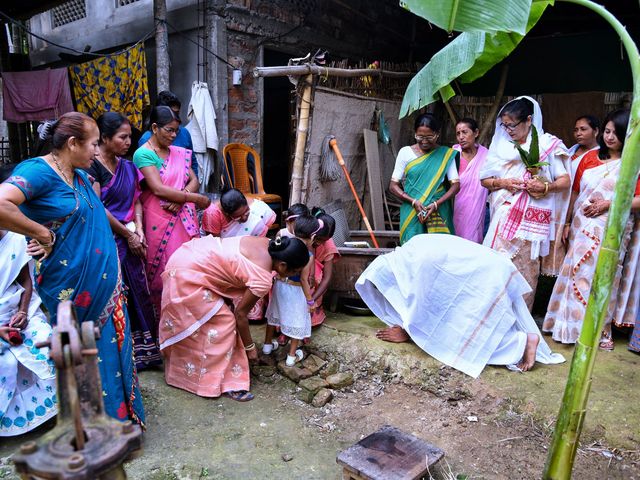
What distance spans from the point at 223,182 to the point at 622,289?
402 centimetres

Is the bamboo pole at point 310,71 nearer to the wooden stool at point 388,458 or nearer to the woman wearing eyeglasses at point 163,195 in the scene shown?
the woman wearing eyeglasses at point 163,195

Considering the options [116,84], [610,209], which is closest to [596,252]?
[610,209]

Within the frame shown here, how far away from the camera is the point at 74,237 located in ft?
8.41

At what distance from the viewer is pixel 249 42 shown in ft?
18.7

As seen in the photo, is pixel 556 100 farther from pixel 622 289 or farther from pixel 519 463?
pixel 519 463

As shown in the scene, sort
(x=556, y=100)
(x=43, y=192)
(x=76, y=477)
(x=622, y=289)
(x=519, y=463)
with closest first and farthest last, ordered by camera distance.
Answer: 1. (x=76, y=477)
2. (x=43, y=192)
3. (x=519, y=463)
4. (x=622, y=289)
5. (x=556, y=100)

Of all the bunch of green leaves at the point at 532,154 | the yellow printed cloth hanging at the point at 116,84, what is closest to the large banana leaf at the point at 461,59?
the bunch of green leaves at the point at 532,154

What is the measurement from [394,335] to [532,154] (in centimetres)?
174

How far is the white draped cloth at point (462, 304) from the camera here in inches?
136

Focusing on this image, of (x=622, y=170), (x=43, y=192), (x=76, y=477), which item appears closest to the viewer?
(x=76, y=477)

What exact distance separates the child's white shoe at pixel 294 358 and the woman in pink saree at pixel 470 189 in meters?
2.08

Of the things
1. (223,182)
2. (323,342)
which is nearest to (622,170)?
(323,342)

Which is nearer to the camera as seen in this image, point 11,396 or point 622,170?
point 622,170

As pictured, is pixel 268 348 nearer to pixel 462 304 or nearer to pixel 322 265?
pixel 322 265
